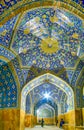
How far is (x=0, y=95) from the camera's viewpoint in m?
10.9

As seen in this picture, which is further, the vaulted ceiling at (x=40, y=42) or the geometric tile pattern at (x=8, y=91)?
the geometric tile pattern at (x=8, y=91)

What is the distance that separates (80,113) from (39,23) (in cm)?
579

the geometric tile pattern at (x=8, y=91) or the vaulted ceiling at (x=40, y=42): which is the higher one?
the vaulted ceiling at (x=40, y=42)

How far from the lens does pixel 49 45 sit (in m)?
10.5

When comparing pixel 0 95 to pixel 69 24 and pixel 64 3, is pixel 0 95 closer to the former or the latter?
pixel 69 24

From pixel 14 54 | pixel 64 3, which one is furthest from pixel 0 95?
pixel 64 3

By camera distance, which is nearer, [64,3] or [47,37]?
[64,3]

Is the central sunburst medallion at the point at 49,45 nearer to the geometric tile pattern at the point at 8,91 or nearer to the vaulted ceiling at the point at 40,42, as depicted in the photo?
the vaulted ceiling at the point at 40,42

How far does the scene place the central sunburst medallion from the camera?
1009cm

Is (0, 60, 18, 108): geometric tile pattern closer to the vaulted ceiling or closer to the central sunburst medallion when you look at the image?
the vaulted ceiling

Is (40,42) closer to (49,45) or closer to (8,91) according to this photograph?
(49,45)

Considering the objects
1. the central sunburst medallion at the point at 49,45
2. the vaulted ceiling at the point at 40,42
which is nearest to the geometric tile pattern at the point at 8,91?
the vaulted ceiling at the point at 40,42

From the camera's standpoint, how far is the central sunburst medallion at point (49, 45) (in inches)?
397

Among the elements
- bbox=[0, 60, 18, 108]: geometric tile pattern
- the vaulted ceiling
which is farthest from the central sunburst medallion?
bbox=[0, 60, 18, 108]: geometric tile pattern
